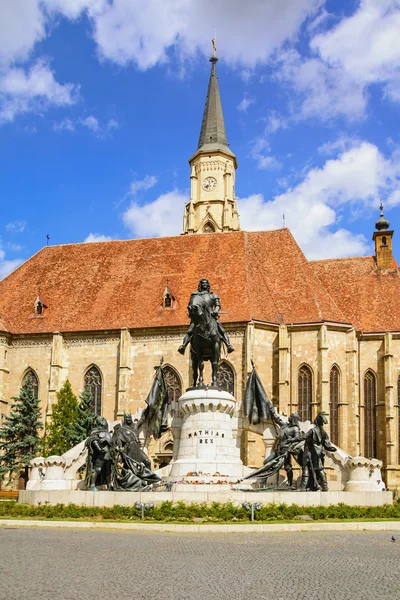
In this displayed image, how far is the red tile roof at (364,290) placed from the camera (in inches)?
1741

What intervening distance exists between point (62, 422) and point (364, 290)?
67.8 feet

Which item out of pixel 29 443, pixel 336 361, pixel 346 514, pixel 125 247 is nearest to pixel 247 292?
pixel 336 361

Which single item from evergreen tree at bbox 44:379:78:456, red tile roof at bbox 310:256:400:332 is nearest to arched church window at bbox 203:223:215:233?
red tile roof at bbox 310:256:400:332

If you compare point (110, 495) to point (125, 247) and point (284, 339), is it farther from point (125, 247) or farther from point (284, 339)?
point (125, 247)

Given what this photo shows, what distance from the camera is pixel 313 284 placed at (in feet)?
145

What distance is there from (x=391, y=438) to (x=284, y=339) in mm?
8239

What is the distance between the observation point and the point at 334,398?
4091 centimetres

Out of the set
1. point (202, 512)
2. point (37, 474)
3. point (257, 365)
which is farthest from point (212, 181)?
point (202, 512)

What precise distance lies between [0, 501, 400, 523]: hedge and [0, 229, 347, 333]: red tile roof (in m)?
23.4

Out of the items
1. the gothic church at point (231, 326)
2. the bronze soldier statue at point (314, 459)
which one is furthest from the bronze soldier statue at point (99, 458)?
the gothic church at point (231, 326)

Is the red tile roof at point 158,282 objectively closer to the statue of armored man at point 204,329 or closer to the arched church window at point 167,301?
the arched church window at point 167,301

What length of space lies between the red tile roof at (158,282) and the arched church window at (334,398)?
3.24m

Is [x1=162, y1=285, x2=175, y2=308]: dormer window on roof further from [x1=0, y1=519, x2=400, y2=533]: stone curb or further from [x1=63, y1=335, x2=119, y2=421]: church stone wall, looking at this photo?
[x1=0, y1=519, x2=400, y2=533]: stone curb

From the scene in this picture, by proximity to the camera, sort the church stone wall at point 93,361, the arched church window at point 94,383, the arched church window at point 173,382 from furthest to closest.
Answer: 1. the arched church window at point 94,383
2. the church stone wall at point 93,361
3. the arched church window at point 173,382
